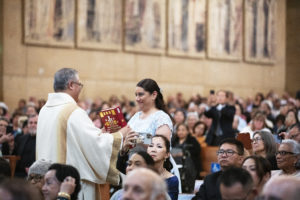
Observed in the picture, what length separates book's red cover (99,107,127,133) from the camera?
6926mm

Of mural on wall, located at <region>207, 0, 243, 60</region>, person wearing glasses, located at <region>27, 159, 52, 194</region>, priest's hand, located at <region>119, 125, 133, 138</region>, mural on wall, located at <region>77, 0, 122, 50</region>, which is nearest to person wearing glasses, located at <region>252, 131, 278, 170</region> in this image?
priest's hand, located at <region>119, 125, 133, 138</region>

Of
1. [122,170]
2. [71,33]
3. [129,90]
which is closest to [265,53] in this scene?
[129,90]

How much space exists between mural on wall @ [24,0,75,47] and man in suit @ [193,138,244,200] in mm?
14572

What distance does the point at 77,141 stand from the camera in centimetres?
659

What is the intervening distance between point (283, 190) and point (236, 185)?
2.76 feet

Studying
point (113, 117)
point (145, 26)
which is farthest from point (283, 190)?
point (145, 26)

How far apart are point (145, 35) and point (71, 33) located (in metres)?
3.37

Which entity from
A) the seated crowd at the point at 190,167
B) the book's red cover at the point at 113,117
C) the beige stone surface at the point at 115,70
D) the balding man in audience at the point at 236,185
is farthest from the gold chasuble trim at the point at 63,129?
the beige stone surface at the point at 115,70

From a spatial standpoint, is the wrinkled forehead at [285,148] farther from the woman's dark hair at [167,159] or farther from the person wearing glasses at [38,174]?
the person wearing glasses at [38,174]

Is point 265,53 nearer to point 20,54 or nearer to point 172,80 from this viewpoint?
point 172,80

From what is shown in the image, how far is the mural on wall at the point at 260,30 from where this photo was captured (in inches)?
1120

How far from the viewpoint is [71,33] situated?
21516 millimetres

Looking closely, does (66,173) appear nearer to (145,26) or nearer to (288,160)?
(288,160)

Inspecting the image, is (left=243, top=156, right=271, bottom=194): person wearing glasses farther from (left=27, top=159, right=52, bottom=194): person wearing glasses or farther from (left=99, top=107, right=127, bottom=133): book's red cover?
(left=27, top=159, right=52, bottom=194): person wearing glasses
